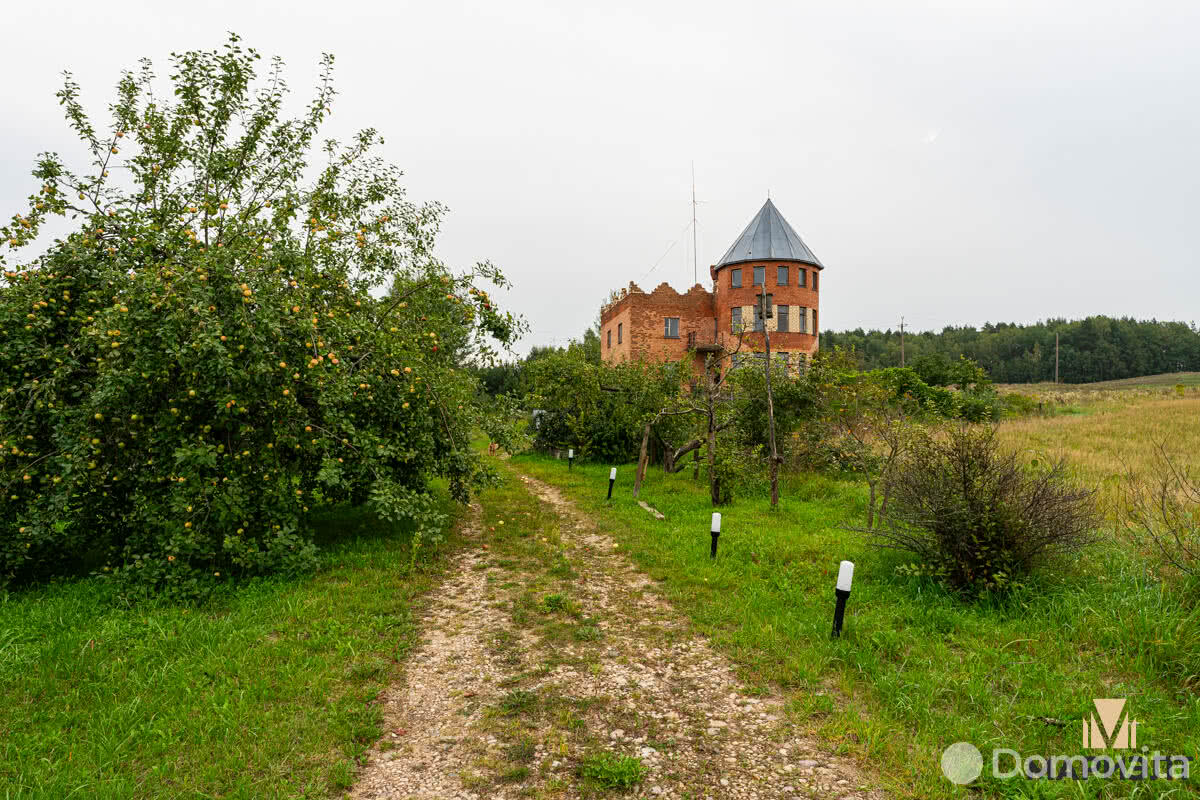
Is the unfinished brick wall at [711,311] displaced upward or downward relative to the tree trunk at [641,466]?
upward

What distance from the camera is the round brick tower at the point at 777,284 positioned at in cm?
3309

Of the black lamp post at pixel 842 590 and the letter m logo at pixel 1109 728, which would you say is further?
the black lamp post at pixel 842 590

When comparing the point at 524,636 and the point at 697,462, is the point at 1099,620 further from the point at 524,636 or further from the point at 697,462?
the point at 697,462

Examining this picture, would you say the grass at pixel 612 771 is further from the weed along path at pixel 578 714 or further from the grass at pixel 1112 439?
the grass at pixel 1112 439

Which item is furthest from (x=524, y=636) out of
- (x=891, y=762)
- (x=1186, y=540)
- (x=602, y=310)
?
(x=602, y=310)

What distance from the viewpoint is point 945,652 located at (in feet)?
16.5

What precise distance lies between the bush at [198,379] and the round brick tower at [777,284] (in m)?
26.6

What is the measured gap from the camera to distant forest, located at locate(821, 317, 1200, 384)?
8038 cm

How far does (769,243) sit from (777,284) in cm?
251

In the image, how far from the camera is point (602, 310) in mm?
41688

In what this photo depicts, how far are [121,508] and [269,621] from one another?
9.32 ft

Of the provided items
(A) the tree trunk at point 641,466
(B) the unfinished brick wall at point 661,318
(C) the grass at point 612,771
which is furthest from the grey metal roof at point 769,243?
(C) the grass at point 612,771

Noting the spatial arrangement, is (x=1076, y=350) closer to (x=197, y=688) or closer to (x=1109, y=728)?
(x=1109, y=728)

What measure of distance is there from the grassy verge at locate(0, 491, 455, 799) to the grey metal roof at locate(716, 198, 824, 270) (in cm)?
3090
